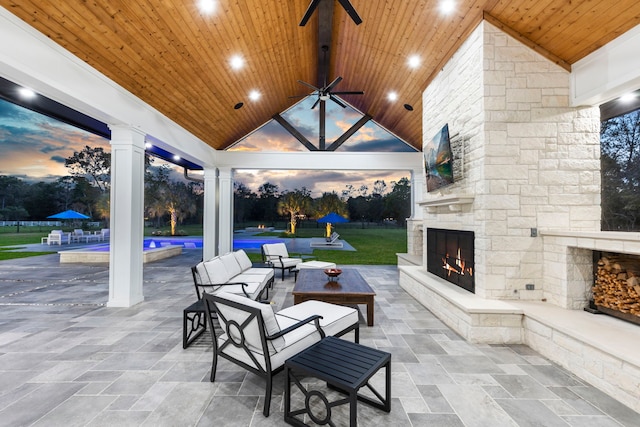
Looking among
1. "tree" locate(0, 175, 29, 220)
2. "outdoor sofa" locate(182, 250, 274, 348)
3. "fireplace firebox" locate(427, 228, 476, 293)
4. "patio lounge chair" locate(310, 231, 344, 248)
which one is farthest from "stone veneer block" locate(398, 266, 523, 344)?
"tree" locate(0, 175, 29, 220)

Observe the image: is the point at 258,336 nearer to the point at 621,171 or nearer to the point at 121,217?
the point at 121,217

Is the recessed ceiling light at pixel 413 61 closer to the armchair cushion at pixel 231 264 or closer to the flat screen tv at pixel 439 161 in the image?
the flat screen tv at pixel 439 161

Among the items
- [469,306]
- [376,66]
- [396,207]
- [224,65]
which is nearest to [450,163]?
[469,306]

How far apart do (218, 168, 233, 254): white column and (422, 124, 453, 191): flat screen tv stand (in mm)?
6003

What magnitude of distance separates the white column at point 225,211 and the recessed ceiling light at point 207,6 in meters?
5.34

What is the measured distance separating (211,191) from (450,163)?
6.79 m

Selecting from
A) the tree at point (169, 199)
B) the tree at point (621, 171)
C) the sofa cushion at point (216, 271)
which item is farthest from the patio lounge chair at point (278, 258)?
the tree at point (169, 199)

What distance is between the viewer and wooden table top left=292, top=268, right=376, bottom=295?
389 centimetres

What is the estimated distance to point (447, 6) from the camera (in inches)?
145

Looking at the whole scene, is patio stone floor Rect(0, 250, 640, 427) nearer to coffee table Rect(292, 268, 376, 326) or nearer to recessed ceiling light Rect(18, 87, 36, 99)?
coffee table Rect(292, 268, 376, 326)

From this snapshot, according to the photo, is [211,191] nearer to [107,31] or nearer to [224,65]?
[224,65]

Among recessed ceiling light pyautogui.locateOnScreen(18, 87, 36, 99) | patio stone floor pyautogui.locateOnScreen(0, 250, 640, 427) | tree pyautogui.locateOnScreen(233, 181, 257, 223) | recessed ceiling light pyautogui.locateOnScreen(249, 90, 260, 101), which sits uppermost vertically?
recessed ceiling light pyautogui.locateOnScreen(249, 90, 260, 101)

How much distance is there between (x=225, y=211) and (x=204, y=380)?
6828 mm

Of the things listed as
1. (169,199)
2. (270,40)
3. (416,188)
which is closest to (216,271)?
(270,40)
